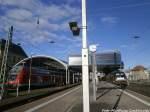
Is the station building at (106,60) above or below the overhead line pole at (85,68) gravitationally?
above

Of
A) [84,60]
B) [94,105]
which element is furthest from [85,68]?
[94,105]

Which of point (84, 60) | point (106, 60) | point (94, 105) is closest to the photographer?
point (84, 60)

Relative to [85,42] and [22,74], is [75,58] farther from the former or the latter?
[85,42]

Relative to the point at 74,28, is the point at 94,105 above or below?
below

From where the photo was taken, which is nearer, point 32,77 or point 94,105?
point 94,105

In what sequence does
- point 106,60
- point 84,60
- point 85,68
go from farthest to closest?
point 106,60 < point 84,60 < point 85,68

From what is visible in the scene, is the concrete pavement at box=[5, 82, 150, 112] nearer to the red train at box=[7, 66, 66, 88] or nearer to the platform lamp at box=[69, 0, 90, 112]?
the platform lamp at box=[69, 0, 90, 112]

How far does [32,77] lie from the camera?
39562 millimetres

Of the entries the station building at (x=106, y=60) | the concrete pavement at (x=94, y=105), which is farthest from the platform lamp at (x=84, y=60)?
the station building at (x=106, y=60)

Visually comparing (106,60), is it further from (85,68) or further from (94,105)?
(85,68)

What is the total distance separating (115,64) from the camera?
73.1m

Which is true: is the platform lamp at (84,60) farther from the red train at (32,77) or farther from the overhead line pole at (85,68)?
the red train at (32,77)

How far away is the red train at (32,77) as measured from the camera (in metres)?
36.2

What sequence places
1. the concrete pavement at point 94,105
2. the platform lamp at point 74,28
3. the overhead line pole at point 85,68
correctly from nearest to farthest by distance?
the overhead line pole at point 85,68 < the platform lamp at point 74,28 < the concrete pavement at point 94,105
